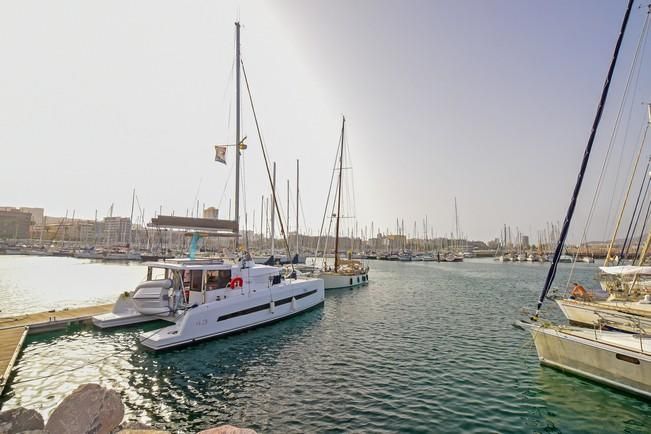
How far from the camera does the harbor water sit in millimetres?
7203

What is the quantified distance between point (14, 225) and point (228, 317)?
155 metres

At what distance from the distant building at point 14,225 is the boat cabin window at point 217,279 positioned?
149m

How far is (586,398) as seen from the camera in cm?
816

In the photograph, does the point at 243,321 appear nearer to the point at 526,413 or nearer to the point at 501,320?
the point at 526,413

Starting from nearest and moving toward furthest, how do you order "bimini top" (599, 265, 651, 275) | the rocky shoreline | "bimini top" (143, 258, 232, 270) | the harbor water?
1. the rocky shoreline
2. the harbor water
3. "bimini top" (143, 258, 232, 270)
4. "bimini top" (599, 265, 651, 275)

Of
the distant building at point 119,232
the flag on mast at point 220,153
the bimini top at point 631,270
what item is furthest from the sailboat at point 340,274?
the distant building at point 119,232

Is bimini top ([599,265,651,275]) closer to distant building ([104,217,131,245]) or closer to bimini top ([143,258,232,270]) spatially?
bimini top ([143,258,232,270])

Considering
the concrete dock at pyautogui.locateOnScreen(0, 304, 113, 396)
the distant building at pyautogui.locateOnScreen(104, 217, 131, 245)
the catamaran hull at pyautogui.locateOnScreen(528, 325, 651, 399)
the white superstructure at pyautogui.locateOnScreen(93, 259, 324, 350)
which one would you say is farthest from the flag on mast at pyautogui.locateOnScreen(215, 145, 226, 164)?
the distant building at pyautogui.locateOnScreen(104, 217, 131, 245)

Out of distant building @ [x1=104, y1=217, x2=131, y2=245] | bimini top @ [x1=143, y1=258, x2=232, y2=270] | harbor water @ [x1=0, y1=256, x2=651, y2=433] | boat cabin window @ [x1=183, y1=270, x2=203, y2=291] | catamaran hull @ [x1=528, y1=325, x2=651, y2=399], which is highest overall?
distant building @ [x1=104, y1=217, x2=131, y2=245]

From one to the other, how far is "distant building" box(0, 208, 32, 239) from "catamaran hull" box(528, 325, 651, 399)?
6317 inches

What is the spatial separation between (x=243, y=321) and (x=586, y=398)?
12.5 m

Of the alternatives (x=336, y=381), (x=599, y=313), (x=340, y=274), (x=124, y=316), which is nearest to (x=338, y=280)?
(x=340, y=274)

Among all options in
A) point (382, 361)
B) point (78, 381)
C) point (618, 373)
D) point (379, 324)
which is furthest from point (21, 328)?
point (618, 373)

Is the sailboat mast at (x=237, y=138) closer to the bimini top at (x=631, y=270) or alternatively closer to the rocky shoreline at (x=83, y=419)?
the rocky shoreline at (x=83, y=419)
